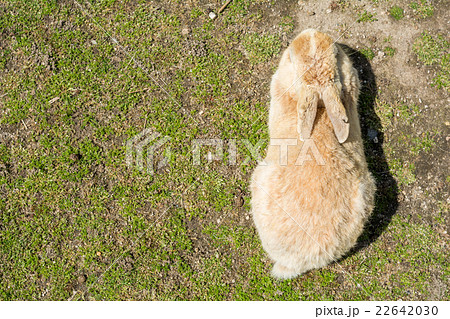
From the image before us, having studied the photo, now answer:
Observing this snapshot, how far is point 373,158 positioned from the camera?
5.24 meters

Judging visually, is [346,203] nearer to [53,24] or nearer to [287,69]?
[287,69]

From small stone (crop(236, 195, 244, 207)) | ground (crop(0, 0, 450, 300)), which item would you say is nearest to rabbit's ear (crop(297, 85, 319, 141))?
ground (crop(0, 0, 450, 300))

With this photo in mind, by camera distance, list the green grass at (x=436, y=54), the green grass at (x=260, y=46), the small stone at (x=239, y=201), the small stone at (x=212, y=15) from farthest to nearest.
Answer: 1. the small stone at (x=212, y=15)
2. the green grass at (x=260, y=46)
3. the green grass at (x=436, y=54)
4. the small stone at (x=239, y=201)

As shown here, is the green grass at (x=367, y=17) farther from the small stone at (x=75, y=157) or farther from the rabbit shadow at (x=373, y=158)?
the small stone at (x=75, y=157)

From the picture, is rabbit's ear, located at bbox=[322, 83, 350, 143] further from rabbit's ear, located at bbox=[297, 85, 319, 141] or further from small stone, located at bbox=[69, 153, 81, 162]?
small stone, located at bbox=[69, 153, 81, 162]

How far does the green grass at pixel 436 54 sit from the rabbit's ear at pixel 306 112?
8.66 ft

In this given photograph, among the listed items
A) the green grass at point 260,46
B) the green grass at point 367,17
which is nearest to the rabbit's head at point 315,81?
the green grass at point 260,46

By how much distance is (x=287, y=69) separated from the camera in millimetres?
4715

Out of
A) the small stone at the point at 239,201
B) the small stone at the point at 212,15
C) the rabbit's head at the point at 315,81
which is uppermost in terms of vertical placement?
the small stone at the point at 212,15

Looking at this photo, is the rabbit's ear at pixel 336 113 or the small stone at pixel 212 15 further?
the small stone at pixel 212 15

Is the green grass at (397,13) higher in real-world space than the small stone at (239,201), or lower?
higher

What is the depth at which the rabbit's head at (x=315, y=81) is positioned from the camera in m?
3.95
